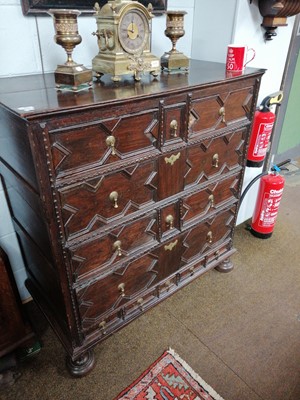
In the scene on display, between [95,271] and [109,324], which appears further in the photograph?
[109,324]

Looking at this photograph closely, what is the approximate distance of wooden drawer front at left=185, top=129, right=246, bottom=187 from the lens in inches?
54.0

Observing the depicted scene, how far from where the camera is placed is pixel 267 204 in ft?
6.95

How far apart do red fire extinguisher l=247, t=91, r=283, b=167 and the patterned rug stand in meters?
1.25

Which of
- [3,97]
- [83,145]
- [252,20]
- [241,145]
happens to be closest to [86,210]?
[83,145]

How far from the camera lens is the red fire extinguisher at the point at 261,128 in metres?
1.85

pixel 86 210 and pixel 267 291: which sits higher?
pixel 86 210

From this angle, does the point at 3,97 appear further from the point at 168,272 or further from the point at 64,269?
the point at 168,272

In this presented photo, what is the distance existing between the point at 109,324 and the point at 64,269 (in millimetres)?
456

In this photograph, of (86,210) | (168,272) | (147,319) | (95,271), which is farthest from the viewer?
(147,319)

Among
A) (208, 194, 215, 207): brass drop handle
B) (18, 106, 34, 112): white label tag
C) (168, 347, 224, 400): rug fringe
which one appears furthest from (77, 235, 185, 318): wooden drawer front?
(18, 106, 34, 112): white label tag

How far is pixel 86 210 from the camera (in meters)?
1.08

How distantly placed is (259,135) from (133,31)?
105 centimetres

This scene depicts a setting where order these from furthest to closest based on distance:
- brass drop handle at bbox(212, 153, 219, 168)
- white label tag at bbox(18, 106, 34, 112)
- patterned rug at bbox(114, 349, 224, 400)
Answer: brass drop handle at bbox(212, 153, 219, 168)
patterned rug at bbox(114, 349, 224, 400)
white label tag at bbox(18, 106, 34, 112)

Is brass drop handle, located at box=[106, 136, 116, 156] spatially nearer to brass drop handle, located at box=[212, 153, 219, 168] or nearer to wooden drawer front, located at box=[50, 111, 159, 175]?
wooden drawer front, located at box=[50, 111, 159, 175]
